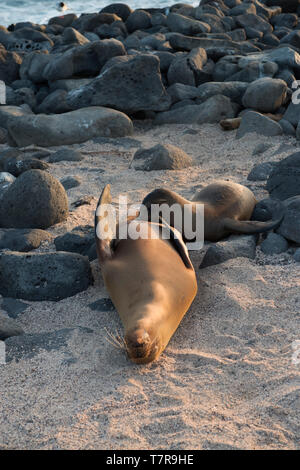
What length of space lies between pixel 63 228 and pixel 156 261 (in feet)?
5.12

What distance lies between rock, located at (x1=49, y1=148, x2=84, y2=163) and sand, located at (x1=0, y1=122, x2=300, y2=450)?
2.85 metres

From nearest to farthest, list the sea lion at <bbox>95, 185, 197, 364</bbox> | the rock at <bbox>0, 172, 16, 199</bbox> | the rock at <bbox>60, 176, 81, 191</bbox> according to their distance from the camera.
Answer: the sea lion at <bbox>95, 185, 197, 364</bbox>
the rock at <bbox>0, 172, 16, 199</bbox>
the rock at <bbox>60, 176, 81, 191</bbox>

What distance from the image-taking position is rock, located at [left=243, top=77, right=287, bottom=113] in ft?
25.2

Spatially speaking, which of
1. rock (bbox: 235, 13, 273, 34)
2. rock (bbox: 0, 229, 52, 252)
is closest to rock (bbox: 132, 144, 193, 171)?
rock (bbox: 0, 229, 52, 252)

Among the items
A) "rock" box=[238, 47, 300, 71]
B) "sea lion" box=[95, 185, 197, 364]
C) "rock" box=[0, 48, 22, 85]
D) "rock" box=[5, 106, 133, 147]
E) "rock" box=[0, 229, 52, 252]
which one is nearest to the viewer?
"sea lion" box=[95, 185, 197, 364]

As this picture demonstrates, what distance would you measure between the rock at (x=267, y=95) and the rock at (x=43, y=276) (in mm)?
4592

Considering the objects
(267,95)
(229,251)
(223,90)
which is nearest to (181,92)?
(223,90)

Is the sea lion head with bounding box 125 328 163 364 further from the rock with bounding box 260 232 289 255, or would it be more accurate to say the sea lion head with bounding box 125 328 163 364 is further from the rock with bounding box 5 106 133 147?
the rock with bounding box 5 106 133 147

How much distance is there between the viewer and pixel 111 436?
2.53 metres

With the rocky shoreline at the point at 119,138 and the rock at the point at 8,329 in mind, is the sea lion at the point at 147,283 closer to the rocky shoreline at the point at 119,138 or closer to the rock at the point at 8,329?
the rocky shoreline at the point at 119,138

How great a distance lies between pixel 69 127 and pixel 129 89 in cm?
118

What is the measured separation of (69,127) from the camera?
7414mm

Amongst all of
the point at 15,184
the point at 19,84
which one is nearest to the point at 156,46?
the point at 19,84

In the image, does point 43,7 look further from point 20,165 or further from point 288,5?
point 20,165
